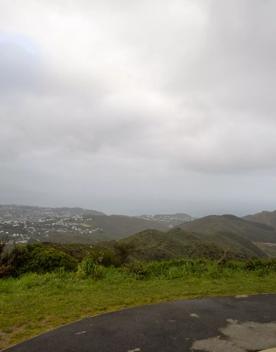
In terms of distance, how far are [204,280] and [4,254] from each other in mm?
8869

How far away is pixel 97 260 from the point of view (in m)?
17.7

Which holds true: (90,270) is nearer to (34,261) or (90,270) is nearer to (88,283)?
(88,283)

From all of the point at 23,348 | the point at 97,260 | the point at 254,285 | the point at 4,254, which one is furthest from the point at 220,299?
the point at 4,254

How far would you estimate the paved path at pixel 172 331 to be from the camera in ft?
27.0

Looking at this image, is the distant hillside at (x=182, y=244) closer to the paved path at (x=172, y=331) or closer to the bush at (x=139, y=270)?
the bush at (x=139, y=270)

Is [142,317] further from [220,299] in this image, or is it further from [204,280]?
[204,280]

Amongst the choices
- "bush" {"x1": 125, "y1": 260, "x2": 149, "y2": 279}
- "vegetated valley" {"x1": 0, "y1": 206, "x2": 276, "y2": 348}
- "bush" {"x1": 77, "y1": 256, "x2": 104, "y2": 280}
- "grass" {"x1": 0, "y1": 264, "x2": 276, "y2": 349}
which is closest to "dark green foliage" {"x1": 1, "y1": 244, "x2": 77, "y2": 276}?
"vegetated valley" {"x1": 0, "y1": 206, "x2": 276, "y2": 348}

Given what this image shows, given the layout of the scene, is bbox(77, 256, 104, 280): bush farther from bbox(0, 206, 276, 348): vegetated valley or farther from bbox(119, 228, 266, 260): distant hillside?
bbox(119, 228, 266, 260): distant hillside

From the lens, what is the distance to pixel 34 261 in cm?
1761

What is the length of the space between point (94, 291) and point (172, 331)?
4750mm

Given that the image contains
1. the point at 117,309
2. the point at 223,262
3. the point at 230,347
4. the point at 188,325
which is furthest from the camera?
the point at 223,262

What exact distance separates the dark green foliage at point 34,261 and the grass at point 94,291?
4.44ft

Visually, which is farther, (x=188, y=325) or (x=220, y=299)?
(x=220, y=299)

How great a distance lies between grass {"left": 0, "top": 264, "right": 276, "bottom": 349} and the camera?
33.1 ft
